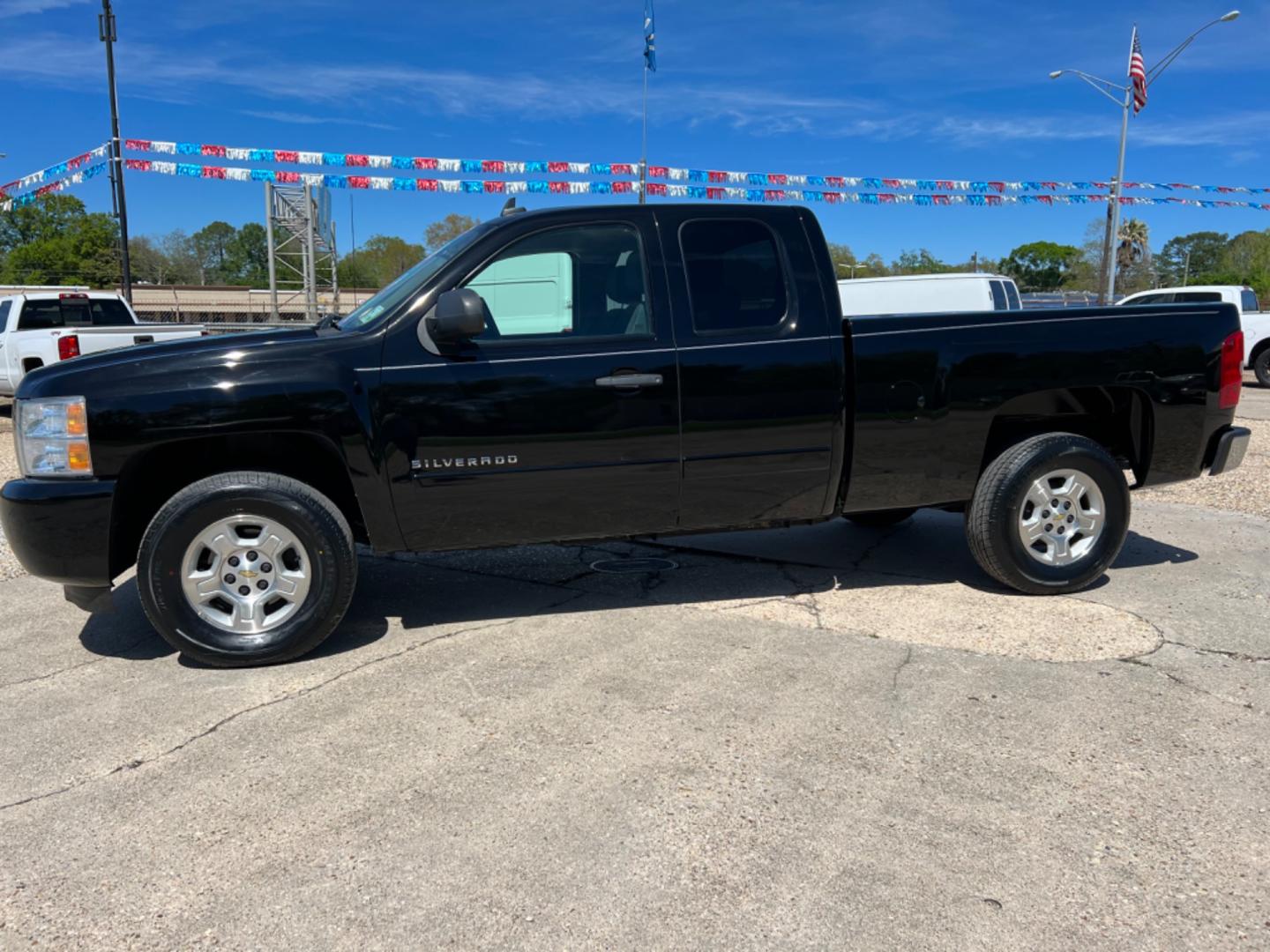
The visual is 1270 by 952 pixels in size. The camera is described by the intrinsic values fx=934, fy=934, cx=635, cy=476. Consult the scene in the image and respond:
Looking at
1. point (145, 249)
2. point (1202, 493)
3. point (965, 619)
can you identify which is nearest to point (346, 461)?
point (965, 619)

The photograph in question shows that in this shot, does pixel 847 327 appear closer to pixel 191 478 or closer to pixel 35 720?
pixel 191 478

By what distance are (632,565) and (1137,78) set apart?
88.4 feet

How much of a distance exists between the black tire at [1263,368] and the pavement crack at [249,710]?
17853 mm

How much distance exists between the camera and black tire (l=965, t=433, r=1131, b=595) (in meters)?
4.61

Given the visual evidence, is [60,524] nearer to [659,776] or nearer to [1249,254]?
[659,776]

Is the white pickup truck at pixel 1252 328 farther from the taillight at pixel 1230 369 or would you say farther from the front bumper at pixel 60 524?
the front bumper at pixel 60 524

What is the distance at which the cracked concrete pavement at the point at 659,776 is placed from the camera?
234 cm

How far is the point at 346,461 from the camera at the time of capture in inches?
155

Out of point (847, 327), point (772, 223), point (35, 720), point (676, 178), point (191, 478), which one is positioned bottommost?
point (35, 720)

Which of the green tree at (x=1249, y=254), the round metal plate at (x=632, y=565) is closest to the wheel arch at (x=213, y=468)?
the round metal plate at (x=632, y=565)

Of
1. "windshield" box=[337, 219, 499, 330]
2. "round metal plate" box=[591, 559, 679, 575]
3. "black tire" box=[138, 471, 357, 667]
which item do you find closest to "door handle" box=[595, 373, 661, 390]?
"windshield" box=[337, 219, 499, 330]

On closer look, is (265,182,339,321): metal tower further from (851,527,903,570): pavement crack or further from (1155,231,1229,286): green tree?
(1155,231,1229,286): green tree

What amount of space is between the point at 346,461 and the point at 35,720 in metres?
1.48

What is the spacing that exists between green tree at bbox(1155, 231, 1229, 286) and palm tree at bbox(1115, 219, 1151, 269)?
3.95 m
